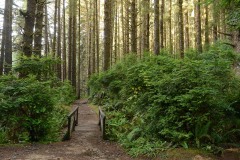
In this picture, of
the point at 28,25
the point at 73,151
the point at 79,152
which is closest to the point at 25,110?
the point at 73,151

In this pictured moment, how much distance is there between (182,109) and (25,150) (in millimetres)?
4363

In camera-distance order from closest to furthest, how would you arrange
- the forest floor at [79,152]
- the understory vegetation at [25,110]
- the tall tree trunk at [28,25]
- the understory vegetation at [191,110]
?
the forest floor at [79,152] < the understory vegetation at [191,110] < the understory vegetation at [25,110] < the tall tree trunk at [28,25]

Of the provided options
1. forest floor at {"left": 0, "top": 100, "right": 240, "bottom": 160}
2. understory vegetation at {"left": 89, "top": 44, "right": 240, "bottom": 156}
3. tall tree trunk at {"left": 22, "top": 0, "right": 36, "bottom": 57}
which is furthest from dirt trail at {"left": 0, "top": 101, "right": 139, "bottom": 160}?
tall tree trunk at {"left": 22, "top": 0, "right": 36, "bottom": 57}

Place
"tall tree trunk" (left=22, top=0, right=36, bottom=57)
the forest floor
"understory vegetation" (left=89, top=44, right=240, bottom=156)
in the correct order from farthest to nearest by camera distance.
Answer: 1. "tall tree trunk" (left=22, top=0, right=36, bottom=57)
2. "understory vegetation" (left=89, top=44, right=240, bottom=156)
3. the forest floor

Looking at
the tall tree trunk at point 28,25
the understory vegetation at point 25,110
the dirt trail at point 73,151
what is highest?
the tall tree trunk at point 28,25

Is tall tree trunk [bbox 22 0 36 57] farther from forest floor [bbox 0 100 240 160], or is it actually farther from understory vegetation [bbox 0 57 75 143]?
forest floor [bbox 0 100 240 160]

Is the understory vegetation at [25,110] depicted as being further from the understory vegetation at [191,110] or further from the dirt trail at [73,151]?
the understory vegetation at [191,110]

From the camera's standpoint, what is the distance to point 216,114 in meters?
7.34

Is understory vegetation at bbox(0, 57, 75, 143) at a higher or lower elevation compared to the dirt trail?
higher

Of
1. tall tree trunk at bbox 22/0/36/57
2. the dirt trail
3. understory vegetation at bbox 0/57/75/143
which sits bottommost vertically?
the dirt trail

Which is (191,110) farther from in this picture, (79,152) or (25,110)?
(25,110)

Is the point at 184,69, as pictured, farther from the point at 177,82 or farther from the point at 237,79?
the point at 237,79

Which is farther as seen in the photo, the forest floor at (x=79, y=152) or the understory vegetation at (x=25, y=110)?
the understory vegetation at (x=25, y=110)

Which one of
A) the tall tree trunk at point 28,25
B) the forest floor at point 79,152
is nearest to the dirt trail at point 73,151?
the forest floor at point 79,152
